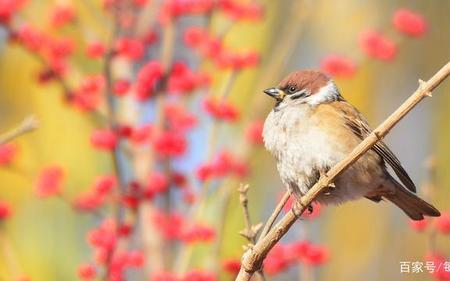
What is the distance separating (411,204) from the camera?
3.22 metres

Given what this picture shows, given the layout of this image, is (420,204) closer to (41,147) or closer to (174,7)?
(174,7)

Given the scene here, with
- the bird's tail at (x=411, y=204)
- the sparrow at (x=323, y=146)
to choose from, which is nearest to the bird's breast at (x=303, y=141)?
the sparrow at (x=323, y=146)

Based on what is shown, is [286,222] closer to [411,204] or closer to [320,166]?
[320,166]

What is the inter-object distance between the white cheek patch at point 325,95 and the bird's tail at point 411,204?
0.39 meters

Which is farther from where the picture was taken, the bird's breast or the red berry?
the red berry

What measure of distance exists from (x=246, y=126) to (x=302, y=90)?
714mm

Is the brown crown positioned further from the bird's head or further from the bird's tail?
the bird's tail

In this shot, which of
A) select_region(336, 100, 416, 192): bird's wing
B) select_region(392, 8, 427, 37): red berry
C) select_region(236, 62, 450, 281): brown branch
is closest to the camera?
select_region(236, 62, 450, 281): brown branch

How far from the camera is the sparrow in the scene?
2982 mm

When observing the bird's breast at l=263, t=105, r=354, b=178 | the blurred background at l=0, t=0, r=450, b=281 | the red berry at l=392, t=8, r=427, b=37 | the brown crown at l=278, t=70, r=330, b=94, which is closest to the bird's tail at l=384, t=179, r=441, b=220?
the bird's breast at l=263, t=105, r=354, b=178

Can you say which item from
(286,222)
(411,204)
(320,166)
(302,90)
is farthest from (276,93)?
(286,222)

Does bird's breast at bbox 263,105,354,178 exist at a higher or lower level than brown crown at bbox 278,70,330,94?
lower

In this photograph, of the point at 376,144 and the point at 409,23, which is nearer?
the point at 376,144

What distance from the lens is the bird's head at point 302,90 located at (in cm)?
314
